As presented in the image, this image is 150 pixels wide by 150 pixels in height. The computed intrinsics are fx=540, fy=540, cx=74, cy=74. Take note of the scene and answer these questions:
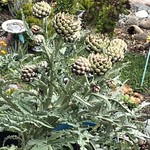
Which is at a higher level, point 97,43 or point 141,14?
point 97,43

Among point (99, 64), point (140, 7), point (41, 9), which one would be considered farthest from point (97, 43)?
point (140, 7)

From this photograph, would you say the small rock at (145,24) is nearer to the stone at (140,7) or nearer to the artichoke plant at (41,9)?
the stone at (140,7)

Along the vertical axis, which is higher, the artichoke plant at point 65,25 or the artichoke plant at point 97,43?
the artichoke plant at point 65,25

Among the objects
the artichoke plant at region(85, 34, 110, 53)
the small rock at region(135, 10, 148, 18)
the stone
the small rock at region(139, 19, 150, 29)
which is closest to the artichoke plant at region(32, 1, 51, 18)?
the artichoke plant at region(85, 34, 110, 53)

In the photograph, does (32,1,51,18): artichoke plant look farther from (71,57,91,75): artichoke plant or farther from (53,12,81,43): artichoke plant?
(71,57,91,75): artichoke plant

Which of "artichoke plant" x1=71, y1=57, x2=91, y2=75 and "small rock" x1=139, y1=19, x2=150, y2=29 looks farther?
"small rock" x1=139, y1=19, x2=150, y2=29

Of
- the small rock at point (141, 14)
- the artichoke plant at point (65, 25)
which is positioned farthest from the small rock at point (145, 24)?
the artichoke plant at point (65, 25)

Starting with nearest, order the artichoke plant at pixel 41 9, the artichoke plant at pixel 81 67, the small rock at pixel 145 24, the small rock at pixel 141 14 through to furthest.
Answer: the artichoke plant at pixel 81 67, the artichoke plant at pixel 41 9, the small rock at pixel 145 24, the small rock at pixel 141 14

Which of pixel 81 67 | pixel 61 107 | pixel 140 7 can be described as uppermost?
pixel 81 67

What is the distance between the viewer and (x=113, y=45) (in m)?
3.22

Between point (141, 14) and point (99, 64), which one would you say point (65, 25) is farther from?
point (141, 14)

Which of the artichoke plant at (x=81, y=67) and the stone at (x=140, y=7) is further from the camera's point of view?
the stone at (x=140, y=7)

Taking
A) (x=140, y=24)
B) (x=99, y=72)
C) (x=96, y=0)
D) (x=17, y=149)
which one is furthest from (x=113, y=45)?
(x=140, y=24)

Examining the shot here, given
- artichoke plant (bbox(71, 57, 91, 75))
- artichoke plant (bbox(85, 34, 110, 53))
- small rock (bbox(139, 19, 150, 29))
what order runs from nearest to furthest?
artichoke plant (bbox(71, 57, 91, 75))
artichoke plant (bbox(85, 34, 110, 53))
small rock (bbox(139, 19, 150, 29))
